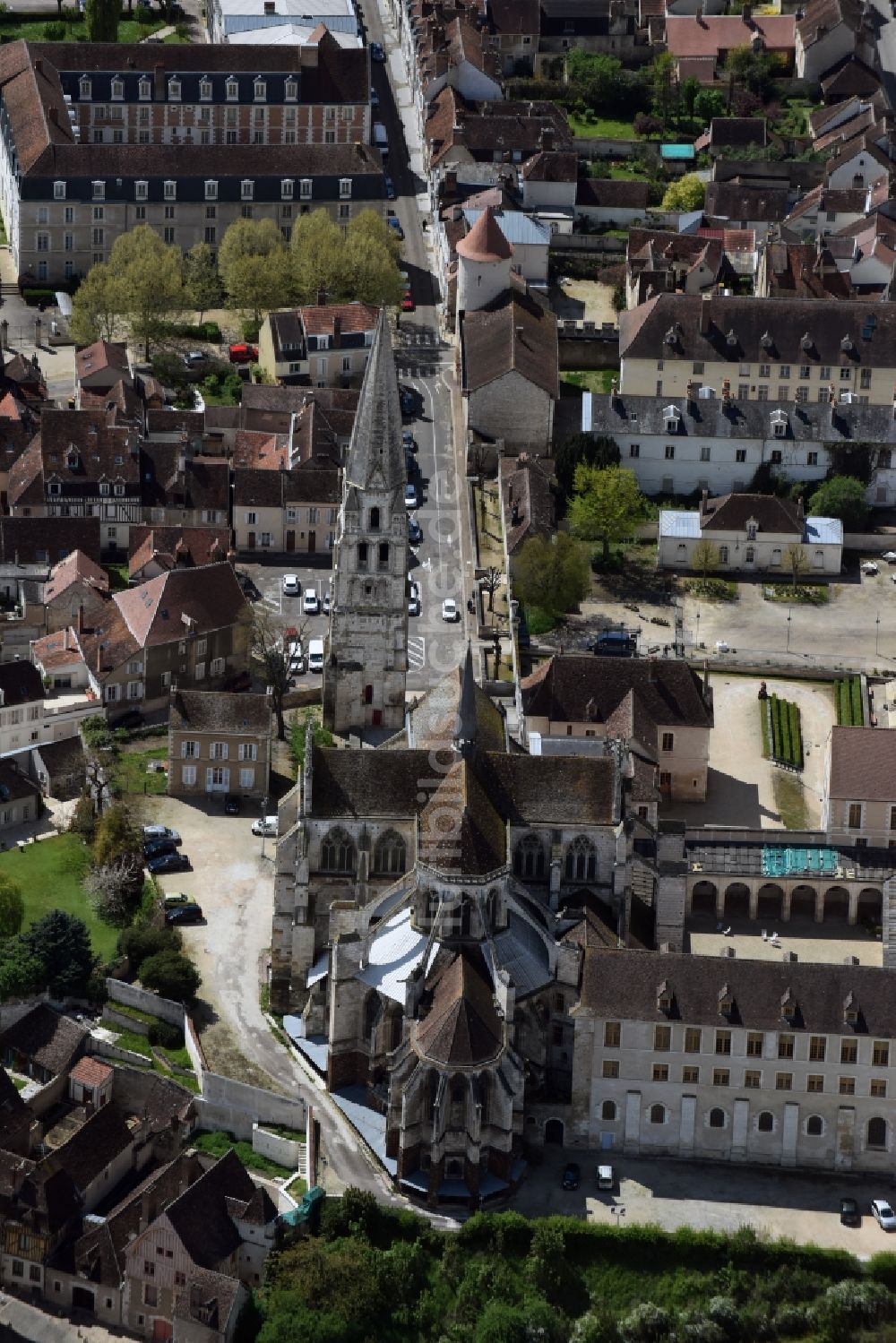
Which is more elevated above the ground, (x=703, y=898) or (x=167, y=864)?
(x=167, y=864)

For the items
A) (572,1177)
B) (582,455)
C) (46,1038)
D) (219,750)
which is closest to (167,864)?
(219,750)

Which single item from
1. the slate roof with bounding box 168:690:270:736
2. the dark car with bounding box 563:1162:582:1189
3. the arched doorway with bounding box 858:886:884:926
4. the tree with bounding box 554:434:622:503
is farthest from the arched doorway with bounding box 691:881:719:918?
→ the tree with bounding box 554:434:622:503

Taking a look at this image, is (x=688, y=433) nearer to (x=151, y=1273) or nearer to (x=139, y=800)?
(x=139, y=800)

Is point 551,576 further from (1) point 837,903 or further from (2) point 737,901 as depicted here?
(1) point 837,903

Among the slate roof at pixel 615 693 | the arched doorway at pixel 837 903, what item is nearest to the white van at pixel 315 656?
the slate roof at pixel 615 693

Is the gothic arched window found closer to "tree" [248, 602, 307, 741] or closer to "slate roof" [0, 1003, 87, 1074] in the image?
"slate roof" [0, 1003, 87, 1074]

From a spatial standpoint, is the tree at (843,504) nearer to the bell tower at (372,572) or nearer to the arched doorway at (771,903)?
the bell tower at (372,572)

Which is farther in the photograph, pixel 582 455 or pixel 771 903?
pixel 582 455
